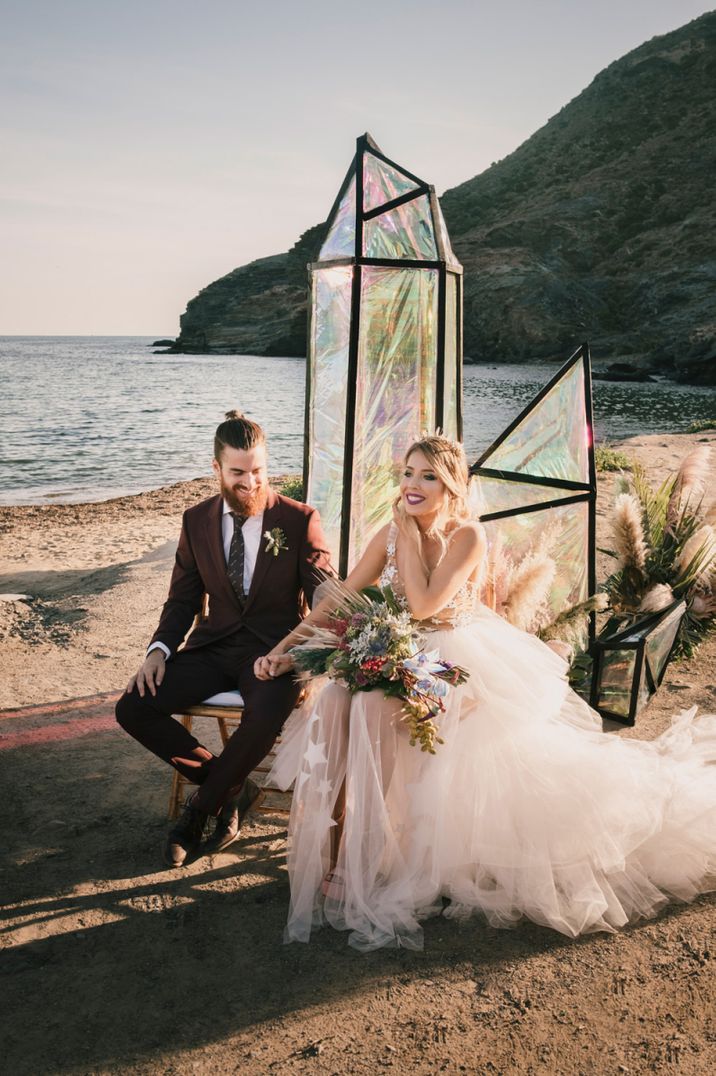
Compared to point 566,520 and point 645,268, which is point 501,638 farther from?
point 645,268

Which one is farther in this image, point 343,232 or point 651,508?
point 651,508

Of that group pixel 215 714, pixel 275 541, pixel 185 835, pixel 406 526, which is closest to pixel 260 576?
pixel 275 541

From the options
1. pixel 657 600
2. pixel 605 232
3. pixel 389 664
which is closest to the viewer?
pixel 389 664

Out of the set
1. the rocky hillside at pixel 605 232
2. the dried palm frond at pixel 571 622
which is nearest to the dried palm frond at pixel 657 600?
the dried palm frond at pixel 571 622

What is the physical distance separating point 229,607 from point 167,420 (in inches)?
1277

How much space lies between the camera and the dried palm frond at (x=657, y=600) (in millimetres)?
Result: 5332

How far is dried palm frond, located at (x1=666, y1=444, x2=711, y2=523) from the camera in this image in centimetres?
579

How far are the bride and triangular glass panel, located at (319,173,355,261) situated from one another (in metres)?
2.22

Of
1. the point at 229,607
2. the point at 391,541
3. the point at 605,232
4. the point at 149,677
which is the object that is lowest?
the point at 149,677

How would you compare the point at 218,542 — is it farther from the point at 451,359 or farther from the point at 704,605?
the point at 704,605

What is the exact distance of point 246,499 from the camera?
13.5 feet

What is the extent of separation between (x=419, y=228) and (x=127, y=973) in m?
4.14

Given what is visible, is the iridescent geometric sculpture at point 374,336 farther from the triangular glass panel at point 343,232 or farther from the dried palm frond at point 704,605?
the dried palm frond at point 704,605

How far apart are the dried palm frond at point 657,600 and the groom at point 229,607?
245 centimetres
